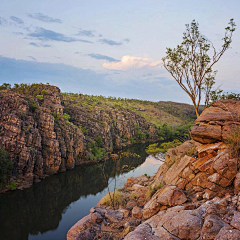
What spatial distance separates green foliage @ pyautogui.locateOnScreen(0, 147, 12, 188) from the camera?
3312 cm

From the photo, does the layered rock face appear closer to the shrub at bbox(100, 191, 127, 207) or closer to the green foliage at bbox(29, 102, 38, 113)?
the green foliage at bbox(29, 102, 38, 113)

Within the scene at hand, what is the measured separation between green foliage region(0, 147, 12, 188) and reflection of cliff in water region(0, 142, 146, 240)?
2594 millimetres

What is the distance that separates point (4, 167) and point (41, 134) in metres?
13.5

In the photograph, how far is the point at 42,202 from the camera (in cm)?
3114

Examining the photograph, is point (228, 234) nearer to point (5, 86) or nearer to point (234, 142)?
point (234, 142)

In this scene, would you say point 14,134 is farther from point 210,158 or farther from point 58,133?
point 210,158

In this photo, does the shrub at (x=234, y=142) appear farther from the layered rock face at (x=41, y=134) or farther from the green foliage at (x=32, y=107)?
the green foliage at (x=32, y=107)

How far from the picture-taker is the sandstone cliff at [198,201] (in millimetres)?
6976

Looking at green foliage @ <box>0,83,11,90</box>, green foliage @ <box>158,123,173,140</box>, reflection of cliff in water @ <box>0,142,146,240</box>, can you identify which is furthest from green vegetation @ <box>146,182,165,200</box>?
green foliage @ <box>158,123,173,140</box>

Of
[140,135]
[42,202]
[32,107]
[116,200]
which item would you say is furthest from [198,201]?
[140,135]

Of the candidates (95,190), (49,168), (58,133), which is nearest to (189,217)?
(95,190)

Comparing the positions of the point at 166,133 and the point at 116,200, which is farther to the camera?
the point at 166,133

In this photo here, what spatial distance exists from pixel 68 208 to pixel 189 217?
85.7 feet

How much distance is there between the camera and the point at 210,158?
34.6 ft
